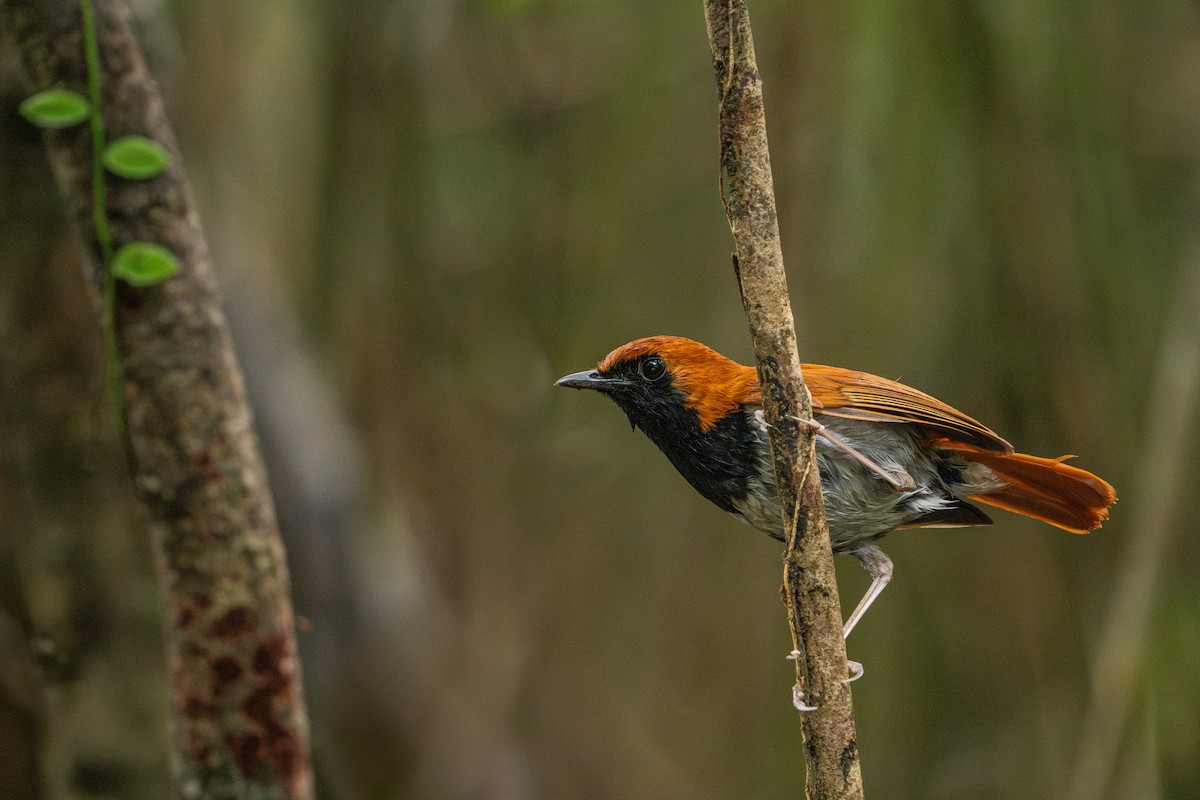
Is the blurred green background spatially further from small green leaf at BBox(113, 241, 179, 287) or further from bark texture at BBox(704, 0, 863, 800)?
bark texture at BBox(704, 0, 863, 800)

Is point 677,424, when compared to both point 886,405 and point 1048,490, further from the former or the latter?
point 1048,490

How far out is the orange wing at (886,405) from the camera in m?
2.50

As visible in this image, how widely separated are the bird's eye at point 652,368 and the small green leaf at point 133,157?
1077 millimetres

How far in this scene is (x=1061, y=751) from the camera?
488 cm

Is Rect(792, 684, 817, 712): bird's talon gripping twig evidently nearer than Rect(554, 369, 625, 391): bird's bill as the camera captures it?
Yes

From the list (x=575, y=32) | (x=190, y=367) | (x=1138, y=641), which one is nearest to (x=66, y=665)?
(x=190, y=367)

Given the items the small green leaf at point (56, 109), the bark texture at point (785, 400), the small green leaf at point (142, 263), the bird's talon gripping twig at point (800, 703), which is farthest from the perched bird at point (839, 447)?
the small green leaf at point (56, 109)

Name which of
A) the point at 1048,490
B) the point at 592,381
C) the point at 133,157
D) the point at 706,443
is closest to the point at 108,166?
the point at 133,157

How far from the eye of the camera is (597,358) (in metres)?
5.67

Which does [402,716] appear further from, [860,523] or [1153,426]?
[1153,426]

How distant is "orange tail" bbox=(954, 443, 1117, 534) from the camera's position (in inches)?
100

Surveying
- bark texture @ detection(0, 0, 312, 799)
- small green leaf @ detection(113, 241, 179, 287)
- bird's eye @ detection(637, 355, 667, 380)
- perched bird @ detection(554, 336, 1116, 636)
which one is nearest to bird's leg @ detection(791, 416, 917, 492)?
perched bird @ detection(554, 336, 1116, 636)

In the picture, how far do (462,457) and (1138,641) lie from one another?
3677mm

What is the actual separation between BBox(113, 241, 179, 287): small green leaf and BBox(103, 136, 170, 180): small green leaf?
139 millimetres
